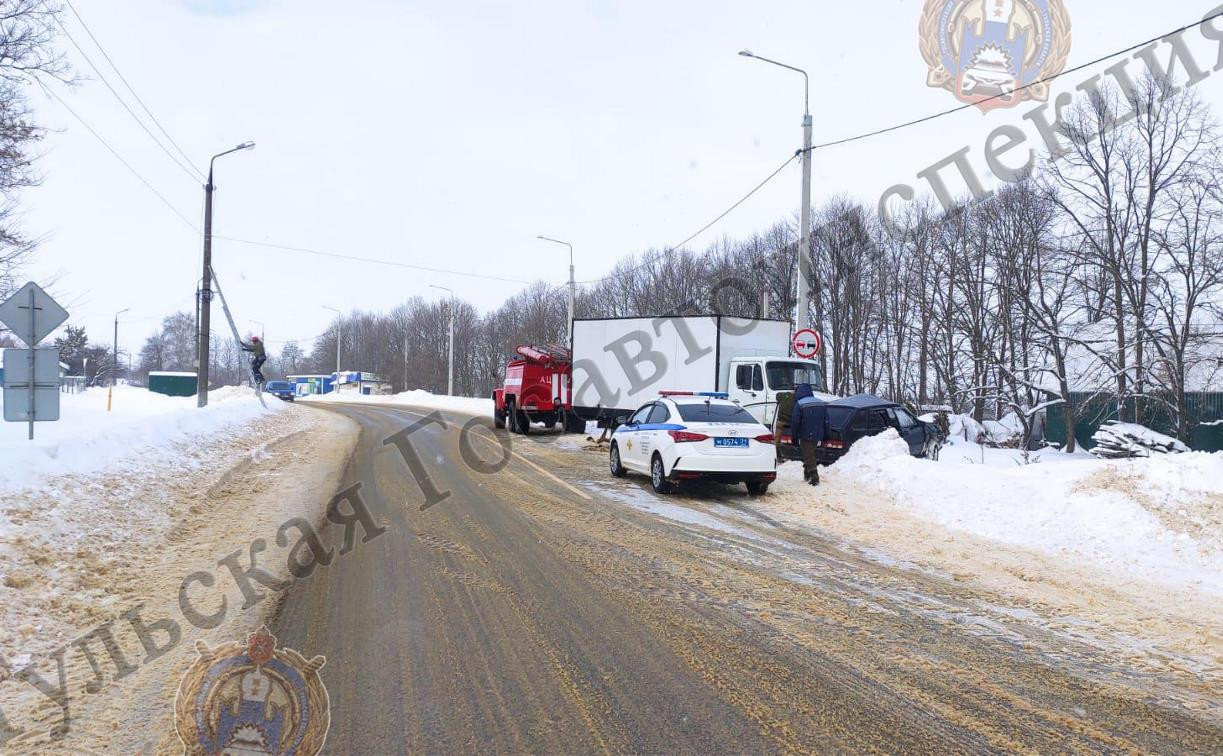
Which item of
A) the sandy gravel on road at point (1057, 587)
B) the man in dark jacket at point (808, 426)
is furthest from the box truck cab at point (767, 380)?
the sandy gravel on road at point (1057, 587)

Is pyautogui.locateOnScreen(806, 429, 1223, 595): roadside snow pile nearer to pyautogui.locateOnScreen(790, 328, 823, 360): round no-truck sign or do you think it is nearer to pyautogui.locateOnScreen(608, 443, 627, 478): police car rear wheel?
pyautogui.locateOnScreen(608, 443, 627, 478): police car rear wheel

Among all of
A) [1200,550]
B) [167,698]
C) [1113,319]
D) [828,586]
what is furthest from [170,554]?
[1113,319]

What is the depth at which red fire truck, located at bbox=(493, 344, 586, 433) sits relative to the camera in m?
23.5

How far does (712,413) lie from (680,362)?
6.97 meters

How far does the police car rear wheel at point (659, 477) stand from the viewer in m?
11.6

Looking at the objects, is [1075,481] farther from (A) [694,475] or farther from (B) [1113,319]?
(B) [1113,319]

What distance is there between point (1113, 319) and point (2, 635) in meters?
30.8

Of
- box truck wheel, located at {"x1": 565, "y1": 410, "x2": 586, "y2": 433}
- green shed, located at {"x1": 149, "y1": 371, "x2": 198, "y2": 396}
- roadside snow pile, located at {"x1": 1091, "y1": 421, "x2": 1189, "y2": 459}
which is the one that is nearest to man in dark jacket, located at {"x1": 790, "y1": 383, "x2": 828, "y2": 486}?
roadside snow pile, located at {"x1": 1091, "y1": 421, "x2": 1189, "y2": 459}

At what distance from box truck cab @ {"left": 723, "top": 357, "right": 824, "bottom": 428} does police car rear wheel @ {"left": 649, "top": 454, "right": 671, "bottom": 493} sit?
5391mm

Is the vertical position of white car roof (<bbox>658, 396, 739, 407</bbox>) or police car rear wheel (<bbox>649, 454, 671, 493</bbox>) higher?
white car roof (<bbox>658, 396, 739, 407</bbox>)

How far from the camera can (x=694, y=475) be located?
36.9ft

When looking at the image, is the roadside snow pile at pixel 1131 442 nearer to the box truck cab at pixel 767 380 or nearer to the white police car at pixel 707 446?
the box truck cab at pixel 767 380

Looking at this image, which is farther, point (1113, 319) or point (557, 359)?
point (1113, 319)

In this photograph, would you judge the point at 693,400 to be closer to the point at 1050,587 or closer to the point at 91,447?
the point at 1050,587
